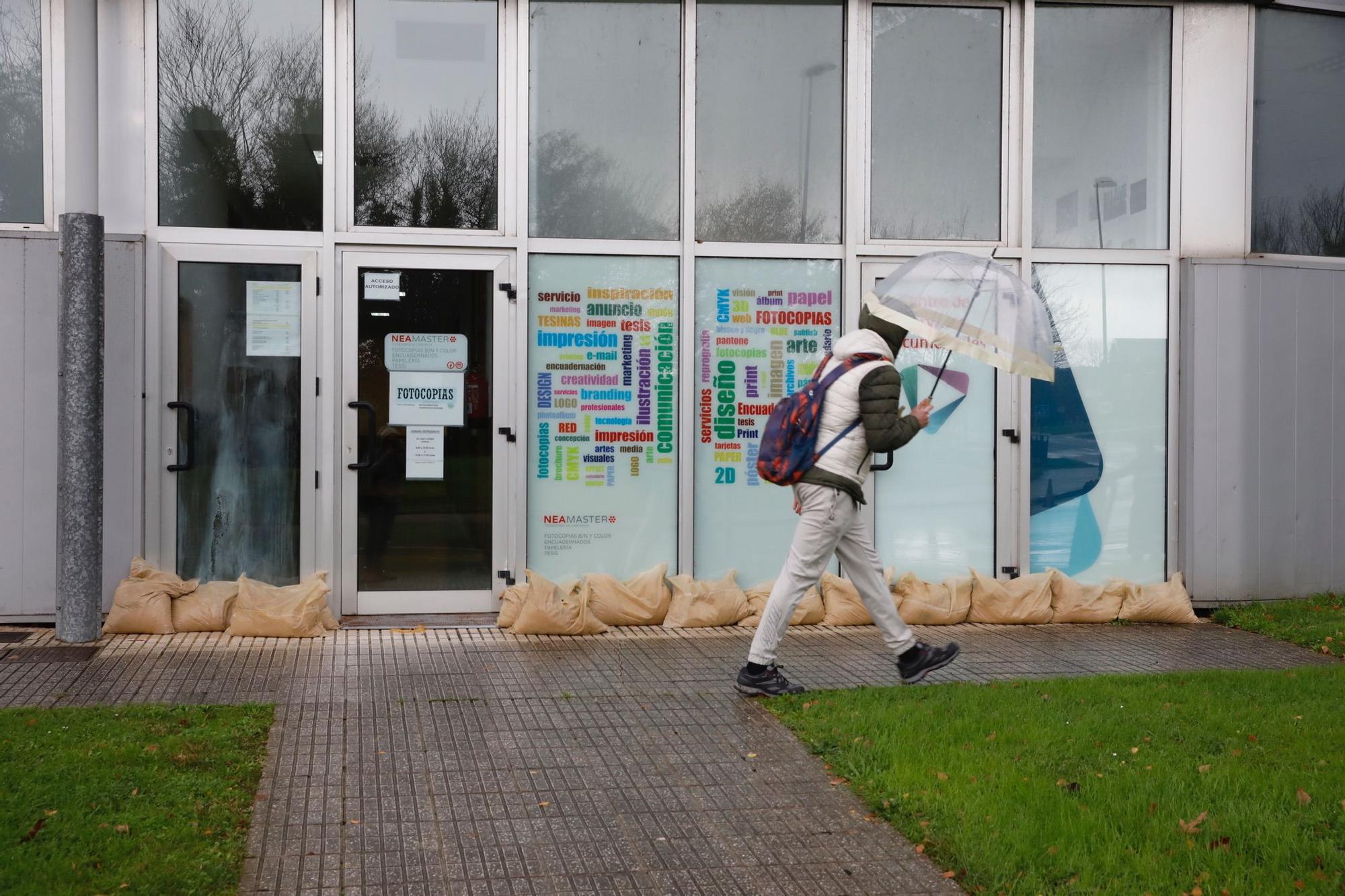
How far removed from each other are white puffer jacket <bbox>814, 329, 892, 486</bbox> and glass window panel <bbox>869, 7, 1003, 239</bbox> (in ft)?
9.47

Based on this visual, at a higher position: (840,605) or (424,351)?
(424,351)

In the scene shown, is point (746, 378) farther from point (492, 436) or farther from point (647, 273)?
point (492, 436)

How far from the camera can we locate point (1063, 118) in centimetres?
961

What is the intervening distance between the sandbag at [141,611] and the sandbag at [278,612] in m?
0.39

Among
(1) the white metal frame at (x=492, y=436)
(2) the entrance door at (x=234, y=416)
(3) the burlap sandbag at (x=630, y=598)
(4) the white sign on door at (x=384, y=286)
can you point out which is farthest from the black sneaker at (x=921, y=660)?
(4) the white sign on door at (x=384, y=286)

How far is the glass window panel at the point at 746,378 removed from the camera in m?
9.23

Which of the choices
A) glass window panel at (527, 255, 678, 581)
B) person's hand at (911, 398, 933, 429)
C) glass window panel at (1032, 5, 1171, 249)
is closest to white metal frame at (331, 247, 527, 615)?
glass window panel at (527, 255, 678, 581)

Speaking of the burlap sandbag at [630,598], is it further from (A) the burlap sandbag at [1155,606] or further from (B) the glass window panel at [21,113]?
(B) the glass window panel at [21,113]

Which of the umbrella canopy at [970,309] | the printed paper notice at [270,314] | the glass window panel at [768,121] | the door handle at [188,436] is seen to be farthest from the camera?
the glass window panel at [768,121]

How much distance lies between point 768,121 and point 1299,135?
3875mm

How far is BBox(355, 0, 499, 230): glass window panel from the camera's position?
8.85 m

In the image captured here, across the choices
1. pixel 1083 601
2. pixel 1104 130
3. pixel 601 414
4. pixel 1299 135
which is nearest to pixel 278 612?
pixel 601 414

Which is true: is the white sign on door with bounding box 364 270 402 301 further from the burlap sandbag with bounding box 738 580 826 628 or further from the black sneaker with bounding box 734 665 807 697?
the black sneaker with bounding box 734 665 807 697

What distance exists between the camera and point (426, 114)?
891 cm
